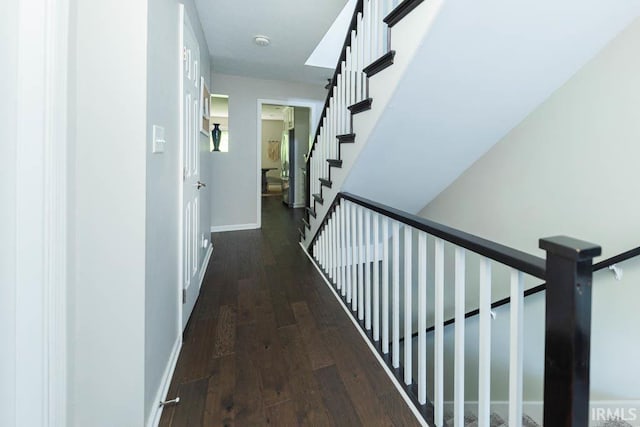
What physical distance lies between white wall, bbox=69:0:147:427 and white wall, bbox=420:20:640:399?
2255mm

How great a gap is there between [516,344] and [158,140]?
1459 millimetres

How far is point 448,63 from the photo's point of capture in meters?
1.50

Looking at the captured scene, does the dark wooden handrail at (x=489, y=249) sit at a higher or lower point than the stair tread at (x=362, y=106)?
lower

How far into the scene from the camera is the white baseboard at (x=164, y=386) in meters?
1.29

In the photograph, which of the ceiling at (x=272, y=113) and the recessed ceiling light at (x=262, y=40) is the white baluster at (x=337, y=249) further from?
the ceiling at (x=272, y=113)

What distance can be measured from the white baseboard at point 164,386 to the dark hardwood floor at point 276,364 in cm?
3

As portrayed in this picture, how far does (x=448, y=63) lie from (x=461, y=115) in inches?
19.1

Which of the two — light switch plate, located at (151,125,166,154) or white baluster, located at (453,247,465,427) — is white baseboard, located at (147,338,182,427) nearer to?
light switch plate, located at (151,125,166,154)

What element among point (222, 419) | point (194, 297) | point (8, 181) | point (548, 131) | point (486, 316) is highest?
point (548, 131)

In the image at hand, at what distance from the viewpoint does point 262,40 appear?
324 centimetres

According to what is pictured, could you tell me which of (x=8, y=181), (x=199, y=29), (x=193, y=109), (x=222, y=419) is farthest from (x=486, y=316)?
(x=199, y=29)

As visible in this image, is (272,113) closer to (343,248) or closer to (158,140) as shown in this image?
(343,248)

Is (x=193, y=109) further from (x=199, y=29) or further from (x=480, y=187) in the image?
(x=480, y=187)

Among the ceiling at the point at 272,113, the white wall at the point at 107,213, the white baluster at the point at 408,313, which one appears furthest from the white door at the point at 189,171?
the ceiling at the point at 272,113
